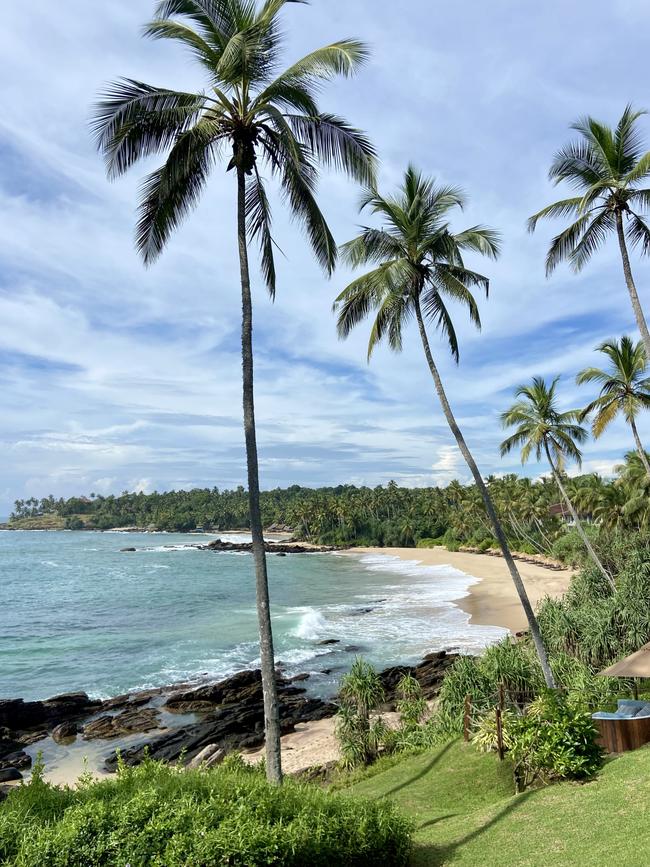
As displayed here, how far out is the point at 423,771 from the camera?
1126cm

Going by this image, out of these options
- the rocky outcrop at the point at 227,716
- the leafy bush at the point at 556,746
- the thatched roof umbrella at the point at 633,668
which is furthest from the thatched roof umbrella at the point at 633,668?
the rocky outcrop at the point at 227,716

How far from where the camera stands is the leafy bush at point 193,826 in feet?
14.8

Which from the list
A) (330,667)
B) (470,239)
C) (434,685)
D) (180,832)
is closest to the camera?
(180,832)

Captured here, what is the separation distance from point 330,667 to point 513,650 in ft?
41.2

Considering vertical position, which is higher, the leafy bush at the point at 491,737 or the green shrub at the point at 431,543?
the leafy bush at the point at 491,737

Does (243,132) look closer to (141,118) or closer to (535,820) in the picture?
(141,118)

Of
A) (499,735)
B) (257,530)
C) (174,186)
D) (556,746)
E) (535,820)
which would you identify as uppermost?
(174,186)

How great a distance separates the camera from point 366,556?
83.4 meters

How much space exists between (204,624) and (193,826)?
33982mm

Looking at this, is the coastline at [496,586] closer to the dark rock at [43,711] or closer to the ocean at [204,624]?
the ocean at [204,624]

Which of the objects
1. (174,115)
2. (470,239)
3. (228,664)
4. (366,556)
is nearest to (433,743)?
(470,239)

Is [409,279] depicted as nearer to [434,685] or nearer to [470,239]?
[470,239]

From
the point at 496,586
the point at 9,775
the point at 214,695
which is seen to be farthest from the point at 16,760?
the point at 496,586

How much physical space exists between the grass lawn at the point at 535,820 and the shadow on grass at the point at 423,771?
42 cm
